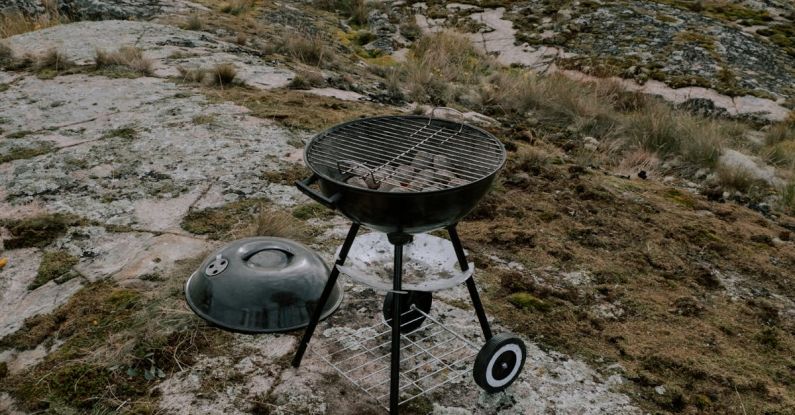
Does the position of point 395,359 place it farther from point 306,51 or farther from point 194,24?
point 194,24

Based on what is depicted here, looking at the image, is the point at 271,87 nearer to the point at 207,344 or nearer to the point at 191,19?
the point at 191,19

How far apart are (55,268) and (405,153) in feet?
7.27

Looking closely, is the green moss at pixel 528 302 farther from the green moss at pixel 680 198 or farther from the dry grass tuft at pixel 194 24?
the dry grass tuft at pixel 194 24

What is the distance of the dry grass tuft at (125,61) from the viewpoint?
22.4 feet

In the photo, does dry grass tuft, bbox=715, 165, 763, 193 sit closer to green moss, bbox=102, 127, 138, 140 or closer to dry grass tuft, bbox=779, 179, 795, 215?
dry grass tuft, bbox=779, 179, 795, 215

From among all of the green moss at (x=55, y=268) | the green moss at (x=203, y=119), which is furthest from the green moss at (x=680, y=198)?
the green moss at (x=55, y=268)

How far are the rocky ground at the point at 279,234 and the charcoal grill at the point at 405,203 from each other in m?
0.16

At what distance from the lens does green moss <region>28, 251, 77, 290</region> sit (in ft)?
11.3

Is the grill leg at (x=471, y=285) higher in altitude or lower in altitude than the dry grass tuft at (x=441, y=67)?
higher

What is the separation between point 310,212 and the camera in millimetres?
4297

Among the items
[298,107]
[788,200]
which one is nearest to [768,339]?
[788,200]

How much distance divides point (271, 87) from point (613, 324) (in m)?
4.67

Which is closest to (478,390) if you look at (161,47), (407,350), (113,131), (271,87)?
(407,350)

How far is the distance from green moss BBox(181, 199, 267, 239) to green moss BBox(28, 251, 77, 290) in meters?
0.70
